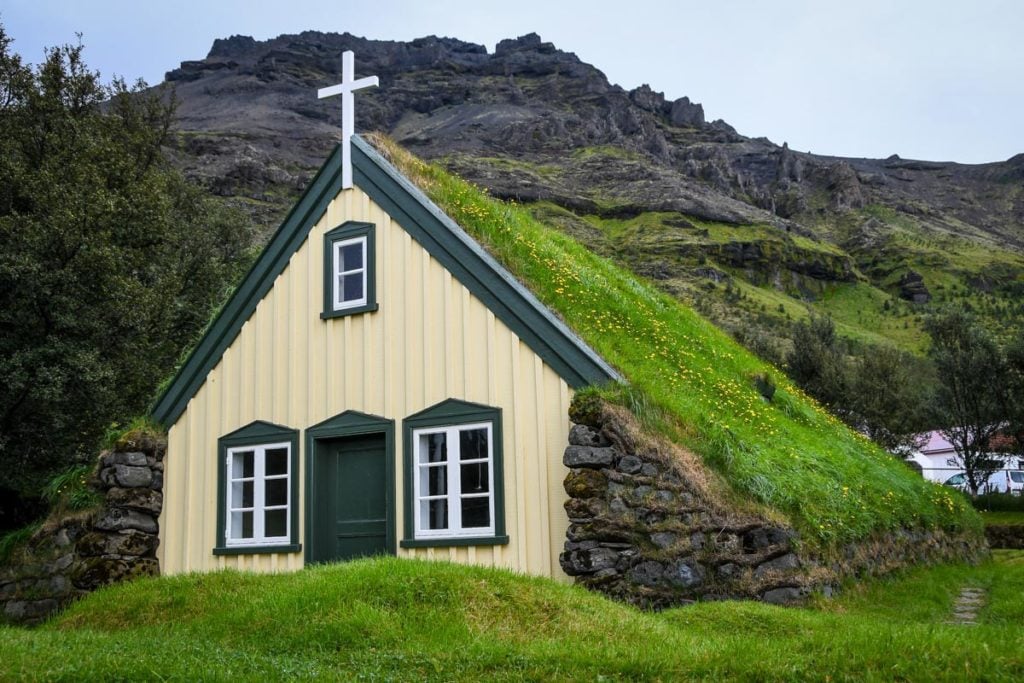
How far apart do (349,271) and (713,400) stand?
5877 mm

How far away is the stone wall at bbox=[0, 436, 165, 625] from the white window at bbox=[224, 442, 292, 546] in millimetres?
1240

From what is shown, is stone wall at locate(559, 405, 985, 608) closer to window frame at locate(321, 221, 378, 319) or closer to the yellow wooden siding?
the yellow wooden siding

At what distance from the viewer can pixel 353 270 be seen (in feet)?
42.8

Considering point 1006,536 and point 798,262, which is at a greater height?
point 798,262

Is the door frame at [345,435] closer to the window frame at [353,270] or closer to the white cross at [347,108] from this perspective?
the window frame at [353,270]

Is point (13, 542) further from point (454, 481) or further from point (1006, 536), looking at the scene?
point (1006, 536)

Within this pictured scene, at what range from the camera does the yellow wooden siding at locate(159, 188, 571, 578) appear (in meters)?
11.1

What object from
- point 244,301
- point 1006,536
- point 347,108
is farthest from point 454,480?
point 1006,536

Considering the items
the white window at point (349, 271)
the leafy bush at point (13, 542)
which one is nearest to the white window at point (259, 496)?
the white window at point (349, 271)

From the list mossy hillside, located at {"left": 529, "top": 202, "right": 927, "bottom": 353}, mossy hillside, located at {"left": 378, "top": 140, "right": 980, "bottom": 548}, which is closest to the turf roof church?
mossy hillside, located at {"left": 378, "top": 140, "right": 980, "bottom": 548}

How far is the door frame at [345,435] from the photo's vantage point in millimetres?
11836

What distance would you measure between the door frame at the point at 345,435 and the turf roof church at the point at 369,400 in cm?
2

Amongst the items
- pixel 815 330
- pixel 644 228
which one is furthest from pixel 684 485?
pixel 644 228

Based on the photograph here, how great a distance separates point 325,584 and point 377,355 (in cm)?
425
